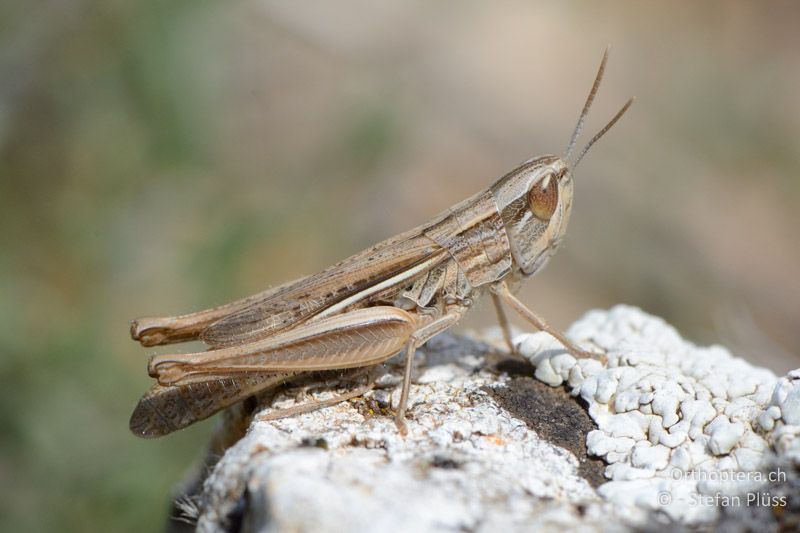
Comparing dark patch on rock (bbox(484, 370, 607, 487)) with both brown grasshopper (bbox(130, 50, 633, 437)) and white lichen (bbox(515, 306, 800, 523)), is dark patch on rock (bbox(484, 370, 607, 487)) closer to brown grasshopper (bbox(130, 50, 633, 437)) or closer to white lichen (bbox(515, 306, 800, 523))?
white lichen (bbox(515, 306, 800, 523))

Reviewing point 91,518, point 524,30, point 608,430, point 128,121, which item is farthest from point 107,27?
point 524,30

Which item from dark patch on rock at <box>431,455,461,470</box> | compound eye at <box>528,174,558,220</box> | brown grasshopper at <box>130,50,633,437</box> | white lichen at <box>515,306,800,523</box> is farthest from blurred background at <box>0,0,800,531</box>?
dark patch on rock at <box>431,455,461,470</box>

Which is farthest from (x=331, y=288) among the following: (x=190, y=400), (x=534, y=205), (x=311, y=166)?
(x=311, y=166)

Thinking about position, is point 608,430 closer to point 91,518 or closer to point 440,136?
point 91,518

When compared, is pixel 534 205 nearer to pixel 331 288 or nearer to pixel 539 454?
pixel 331 288

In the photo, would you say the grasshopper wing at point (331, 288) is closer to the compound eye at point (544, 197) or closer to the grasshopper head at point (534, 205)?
the grasshopper head at point (534, 205)
